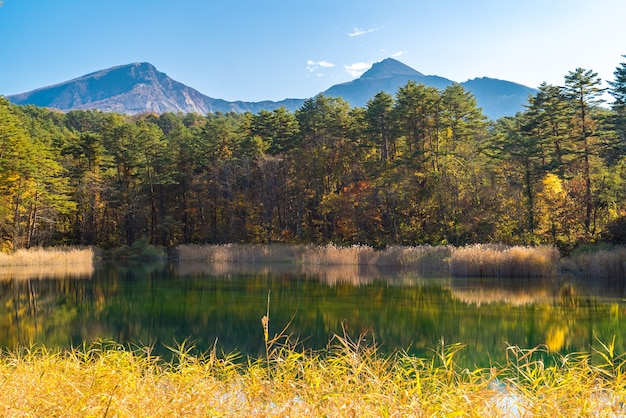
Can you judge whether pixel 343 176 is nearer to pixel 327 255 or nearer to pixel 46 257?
pixel 327 255

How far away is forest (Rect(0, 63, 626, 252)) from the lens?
28000 millimetres

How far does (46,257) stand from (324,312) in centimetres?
2318

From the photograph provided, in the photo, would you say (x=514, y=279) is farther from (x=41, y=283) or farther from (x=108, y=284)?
(x=41, y=283)

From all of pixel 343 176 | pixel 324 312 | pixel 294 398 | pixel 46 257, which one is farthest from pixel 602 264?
pixel 46 257

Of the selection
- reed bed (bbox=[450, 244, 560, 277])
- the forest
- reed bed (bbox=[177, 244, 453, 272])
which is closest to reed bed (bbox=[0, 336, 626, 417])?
reed bed (bbox=[450, 244, 560, 277])

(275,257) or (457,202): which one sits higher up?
(457,202)

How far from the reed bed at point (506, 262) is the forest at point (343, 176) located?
275 centimetres

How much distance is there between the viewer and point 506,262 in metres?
20.3

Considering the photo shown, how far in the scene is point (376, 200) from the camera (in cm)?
3484

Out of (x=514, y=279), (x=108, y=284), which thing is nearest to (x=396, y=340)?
(x=514, y=279)

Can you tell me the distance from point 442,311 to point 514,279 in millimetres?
7982

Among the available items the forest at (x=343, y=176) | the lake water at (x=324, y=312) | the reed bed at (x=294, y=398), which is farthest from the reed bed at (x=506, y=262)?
the reed bed at (x=294, y=398)

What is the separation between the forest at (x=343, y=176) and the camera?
91.9 feet

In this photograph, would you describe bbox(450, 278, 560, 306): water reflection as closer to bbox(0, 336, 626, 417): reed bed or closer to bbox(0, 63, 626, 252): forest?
bbox(0, 63, 626, 252): forest
